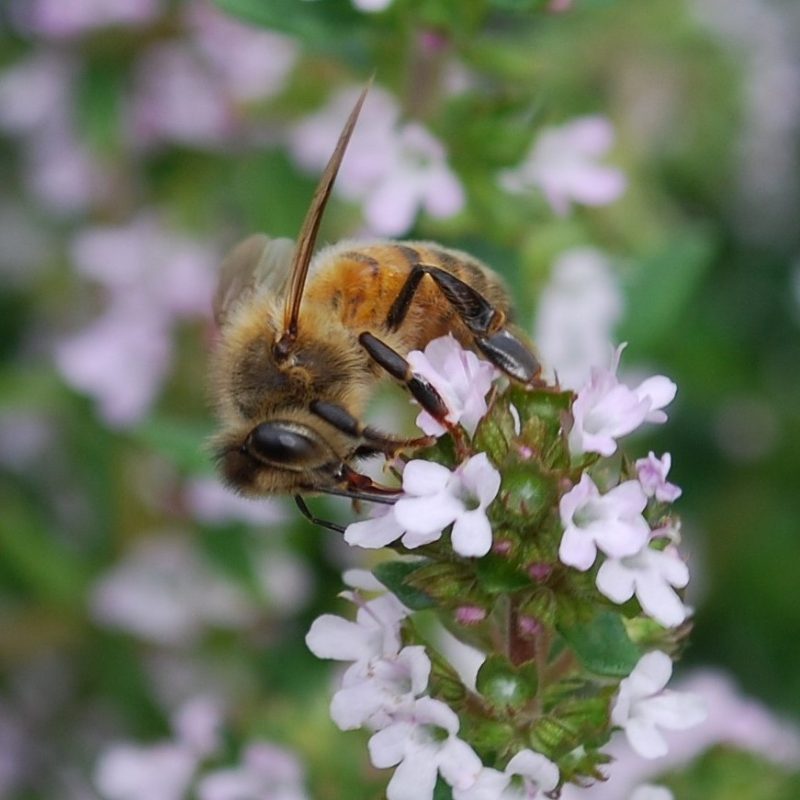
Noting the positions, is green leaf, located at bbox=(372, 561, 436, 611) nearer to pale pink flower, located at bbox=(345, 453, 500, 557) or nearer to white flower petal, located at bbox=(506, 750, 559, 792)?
pale pink flower, located at bbox=(345, 453, 500, 557)

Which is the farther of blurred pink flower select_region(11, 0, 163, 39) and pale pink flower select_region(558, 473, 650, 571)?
blurred pink flower select_region(11, 0, 163, 39)

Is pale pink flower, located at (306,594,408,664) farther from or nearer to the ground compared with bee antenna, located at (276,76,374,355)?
nearer to the ground

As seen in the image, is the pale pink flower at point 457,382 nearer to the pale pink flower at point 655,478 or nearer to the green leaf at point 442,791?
the pale pink flower at point 655,478

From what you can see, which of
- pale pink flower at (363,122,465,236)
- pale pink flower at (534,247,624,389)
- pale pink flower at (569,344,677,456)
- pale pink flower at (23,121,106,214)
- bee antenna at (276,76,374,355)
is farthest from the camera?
pale pink flower at (23,121,106,214)

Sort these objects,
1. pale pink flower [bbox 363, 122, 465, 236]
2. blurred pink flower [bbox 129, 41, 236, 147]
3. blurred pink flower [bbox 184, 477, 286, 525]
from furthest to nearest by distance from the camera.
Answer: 1. blurred pink flower [bbox 129, 41, 236, 147]
2. blurred pink flower [bbox 184, 477, 286, 525]
3. pale pink flower [bbox 363, 122, 465, 236]

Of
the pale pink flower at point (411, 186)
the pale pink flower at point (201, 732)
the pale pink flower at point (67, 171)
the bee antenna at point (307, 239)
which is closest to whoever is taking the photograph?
the bee antenna at point (307, 239)

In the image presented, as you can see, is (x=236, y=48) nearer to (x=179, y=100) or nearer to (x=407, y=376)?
(x=179, y=100)

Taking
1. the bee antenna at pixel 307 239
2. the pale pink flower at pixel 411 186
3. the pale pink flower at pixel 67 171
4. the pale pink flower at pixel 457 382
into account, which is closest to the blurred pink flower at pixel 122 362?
the pale pink flower at pixel 67 171

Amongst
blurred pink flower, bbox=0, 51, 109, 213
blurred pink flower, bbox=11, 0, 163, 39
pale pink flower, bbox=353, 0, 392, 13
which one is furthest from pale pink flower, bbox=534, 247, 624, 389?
blurred pink flower, bbox=0, 51, 109, 213
